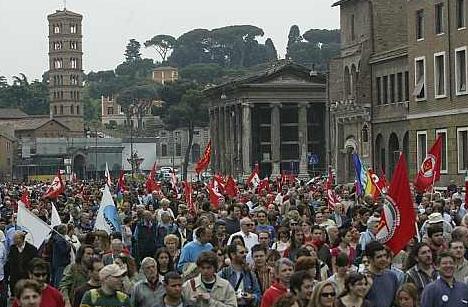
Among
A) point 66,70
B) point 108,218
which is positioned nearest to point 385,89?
point 108,218

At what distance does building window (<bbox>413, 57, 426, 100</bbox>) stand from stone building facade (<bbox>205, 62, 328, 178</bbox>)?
41301mm

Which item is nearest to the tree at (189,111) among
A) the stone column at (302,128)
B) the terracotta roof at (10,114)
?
the stone column at (302,128)

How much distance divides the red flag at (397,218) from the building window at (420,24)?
41.6 m

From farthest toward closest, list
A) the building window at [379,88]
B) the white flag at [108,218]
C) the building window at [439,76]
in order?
the building window at [379,88] < the building window at [439,76] < the white flag at [108,218]

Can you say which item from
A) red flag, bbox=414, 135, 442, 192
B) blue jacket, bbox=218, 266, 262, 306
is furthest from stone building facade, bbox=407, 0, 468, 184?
blue jacket, bbox=218, 266, 262, 306

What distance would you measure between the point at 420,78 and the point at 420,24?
2.34 meters

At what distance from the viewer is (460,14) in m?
52.6

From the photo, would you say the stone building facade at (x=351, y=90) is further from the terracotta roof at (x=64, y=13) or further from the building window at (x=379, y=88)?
the terracotta roof at (x=64, y=13)

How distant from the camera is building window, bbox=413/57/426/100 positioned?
183 feet

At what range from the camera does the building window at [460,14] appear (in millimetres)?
52188

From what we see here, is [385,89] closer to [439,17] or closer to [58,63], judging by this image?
[439,17]

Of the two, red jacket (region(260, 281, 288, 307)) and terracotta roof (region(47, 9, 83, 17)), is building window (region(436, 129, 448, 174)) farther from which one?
terracotta roof (region(47, 9, 83, 17))

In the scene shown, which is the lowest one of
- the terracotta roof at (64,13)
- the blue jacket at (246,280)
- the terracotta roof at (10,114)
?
the blue jacket at (246,280)

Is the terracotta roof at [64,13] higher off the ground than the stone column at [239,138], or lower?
higher
